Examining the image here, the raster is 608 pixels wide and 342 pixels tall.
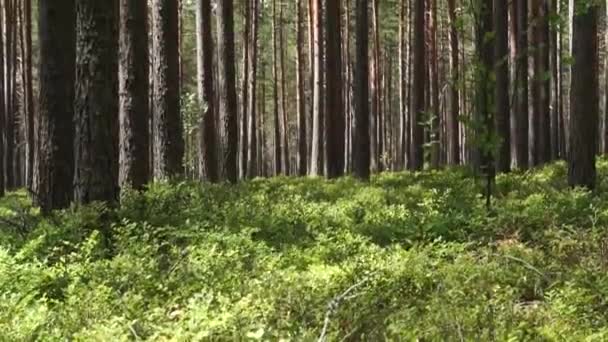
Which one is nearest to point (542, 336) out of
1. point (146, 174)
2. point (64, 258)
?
Result: point (64, 258)

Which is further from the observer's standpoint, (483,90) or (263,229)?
(483,90)

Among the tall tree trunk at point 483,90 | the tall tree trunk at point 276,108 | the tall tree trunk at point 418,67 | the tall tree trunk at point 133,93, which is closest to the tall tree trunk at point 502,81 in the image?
the tall tree trunk at point 483,90

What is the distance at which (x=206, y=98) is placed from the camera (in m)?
15.4

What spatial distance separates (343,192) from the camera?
12.1 m

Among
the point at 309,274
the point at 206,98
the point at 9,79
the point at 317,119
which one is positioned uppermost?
the point at 9,79

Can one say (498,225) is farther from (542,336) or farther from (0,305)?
(0,305)

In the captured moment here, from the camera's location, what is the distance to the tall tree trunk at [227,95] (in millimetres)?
15234

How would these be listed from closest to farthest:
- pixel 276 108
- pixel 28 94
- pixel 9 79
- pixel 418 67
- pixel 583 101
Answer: pixel 583 101
pixel 418 67
pixel 28 94
pixel 9 79
pixel 276 108

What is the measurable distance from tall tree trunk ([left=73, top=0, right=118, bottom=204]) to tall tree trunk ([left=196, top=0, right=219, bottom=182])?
750 centimetres

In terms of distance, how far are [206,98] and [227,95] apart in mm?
460

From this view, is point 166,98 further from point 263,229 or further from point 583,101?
point 583,101

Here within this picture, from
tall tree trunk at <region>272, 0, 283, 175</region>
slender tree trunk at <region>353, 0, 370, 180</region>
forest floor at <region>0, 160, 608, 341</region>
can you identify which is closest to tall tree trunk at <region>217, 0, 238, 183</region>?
slender tree trunk at <region>353, 0, 370, 180</region>

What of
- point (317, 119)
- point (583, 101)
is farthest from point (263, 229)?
point (317, 119)

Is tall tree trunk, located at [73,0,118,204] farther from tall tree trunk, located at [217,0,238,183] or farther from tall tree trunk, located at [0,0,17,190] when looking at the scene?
tall tree trunk, located at [0,0,17,190]
